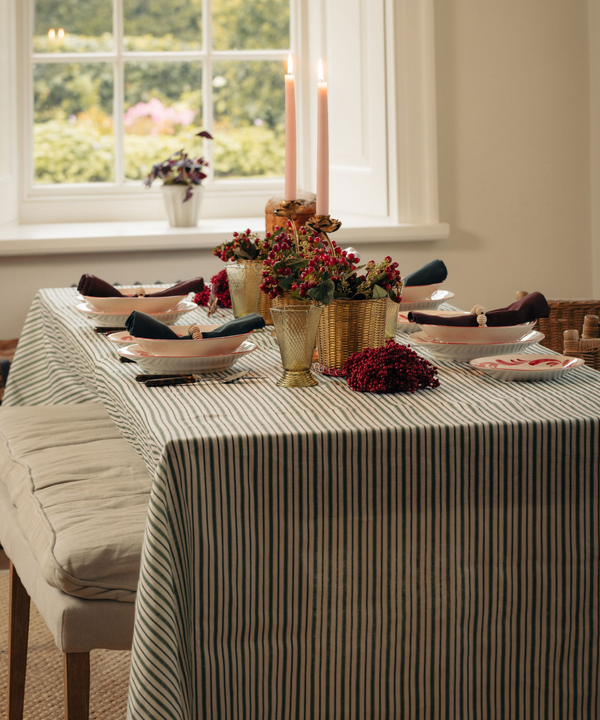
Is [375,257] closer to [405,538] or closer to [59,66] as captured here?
[59,66]

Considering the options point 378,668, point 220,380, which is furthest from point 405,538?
point 220,380

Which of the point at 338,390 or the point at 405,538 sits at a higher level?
the point at 338,390

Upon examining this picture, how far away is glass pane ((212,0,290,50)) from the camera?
3.46m

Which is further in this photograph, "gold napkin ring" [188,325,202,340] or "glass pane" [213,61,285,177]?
"glass pane" [213,61,285,177]

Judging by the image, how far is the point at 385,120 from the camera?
120 inches

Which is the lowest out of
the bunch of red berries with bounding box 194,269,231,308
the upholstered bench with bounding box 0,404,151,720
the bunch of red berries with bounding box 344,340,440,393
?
the upholstered bench with bounding box 0,404,151,720

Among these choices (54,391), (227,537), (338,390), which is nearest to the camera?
(227,537)

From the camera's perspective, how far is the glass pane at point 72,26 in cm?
338

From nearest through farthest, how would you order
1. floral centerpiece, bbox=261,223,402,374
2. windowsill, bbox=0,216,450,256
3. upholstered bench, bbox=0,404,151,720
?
upholstered bench, bbox=0,404,151,720 < floral centerpiece, bbox=261,223,402,374 < windowsill, bbox=0,216,450,256

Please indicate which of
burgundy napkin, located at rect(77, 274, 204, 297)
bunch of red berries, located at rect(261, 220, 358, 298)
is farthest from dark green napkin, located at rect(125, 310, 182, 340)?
burgundy napkin, located at rect(77, 274, 204, 297)

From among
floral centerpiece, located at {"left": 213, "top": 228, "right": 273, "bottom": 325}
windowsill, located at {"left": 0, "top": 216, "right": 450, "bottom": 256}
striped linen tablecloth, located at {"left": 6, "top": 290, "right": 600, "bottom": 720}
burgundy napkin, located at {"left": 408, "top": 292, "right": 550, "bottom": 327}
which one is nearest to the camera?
striped linen tablecloth, located at {"left": 6, "top": 290, "right": 600, "bottom": 720}

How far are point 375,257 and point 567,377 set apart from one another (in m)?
1.85

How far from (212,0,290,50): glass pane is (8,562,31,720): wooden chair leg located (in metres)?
2.46

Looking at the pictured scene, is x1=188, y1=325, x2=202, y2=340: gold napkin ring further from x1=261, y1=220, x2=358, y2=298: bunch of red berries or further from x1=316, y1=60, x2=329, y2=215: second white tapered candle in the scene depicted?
x1=316, y1=60, x2=329, y2=215: second white tapered candle
